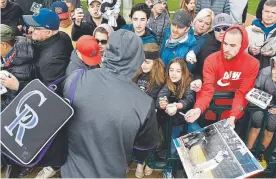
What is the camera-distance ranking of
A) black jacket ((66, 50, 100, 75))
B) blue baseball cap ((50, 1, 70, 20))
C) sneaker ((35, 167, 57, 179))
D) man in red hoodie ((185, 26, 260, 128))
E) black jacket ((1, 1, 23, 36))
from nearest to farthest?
1. man in red hoodie ((185, 26, 260, 128))
2. black jacket ((66, 50, 100, 75))
3. sneaker ((35, 167, 57, 179))
4. blue baseball cap ((50, 1, 70, 20))
5. black jacket ((1, 1, 23, 36))

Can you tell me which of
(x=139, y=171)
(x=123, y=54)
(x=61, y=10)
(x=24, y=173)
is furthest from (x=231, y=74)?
(x=61, y=10)

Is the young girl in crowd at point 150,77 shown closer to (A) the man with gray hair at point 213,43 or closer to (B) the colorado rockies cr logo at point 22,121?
(A) the man with gray hair at point 213,43

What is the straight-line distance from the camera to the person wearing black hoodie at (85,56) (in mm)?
2721

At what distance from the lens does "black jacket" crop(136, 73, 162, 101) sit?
2.97m

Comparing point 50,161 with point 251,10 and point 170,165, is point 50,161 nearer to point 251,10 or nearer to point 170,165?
point 170,165

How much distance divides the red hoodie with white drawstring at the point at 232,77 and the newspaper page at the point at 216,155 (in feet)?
0.93

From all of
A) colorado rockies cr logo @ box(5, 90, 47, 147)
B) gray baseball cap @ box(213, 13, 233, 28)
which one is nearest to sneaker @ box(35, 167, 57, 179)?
colorado rockies cr logo @ box(5, 90, 47, 147)

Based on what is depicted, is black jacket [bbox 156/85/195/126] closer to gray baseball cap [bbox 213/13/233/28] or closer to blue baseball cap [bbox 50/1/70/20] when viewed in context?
gray baseball cap [bbox 213/13/233/28]

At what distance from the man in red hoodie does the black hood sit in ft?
3.48

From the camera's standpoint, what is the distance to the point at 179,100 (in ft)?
9.11

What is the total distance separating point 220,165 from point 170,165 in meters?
0.84

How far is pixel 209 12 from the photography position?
12.3 feet

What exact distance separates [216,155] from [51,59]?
187 cm

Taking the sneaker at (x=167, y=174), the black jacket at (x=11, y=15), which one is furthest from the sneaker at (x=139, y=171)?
the black jacket at (x=11, y=15)
